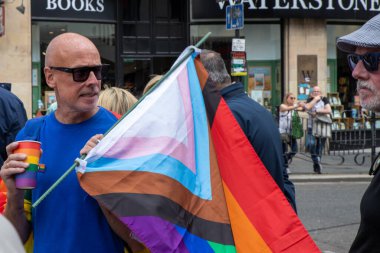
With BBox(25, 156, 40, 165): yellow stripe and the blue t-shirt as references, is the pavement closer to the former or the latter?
the blue t-shirt

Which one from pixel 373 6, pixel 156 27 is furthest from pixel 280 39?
pixel 156 27

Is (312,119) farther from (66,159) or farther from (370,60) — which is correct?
(370,60)

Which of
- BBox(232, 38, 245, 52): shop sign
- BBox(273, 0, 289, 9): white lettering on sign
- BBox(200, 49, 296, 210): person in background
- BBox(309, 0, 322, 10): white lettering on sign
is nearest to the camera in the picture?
BBox(200, 49, 296, 210): person in background

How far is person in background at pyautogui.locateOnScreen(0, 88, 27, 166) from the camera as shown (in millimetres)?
5539

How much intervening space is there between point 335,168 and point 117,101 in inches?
533

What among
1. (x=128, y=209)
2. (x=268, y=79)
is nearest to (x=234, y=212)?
(x=128, y=209)

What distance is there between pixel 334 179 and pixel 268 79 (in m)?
6.01

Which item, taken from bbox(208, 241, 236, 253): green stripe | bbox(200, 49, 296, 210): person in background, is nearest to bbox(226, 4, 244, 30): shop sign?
bbox(200, 49, 296, 210): person in background

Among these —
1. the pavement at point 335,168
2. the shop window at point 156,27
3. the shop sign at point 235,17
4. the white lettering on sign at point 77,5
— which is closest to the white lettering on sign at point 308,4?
the shop window at point 156,27

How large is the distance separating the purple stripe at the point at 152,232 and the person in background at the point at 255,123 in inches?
52.6

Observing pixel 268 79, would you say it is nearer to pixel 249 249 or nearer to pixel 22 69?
pixel 22 69

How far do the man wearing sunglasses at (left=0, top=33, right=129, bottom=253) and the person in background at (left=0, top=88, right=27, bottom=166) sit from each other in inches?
80.7

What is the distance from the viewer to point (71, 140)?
11.2ft

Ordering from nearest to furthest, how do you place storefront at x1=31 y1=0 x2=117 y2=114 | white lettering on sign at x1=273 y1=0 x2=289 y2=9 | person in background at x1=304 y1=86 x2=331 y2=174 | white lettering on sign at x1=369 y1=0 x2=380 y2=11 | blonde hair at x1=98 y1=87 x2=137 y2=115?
blonde hair at x1=98 y1=87 x2=137 y2=115, person in background at x1=304 y1=86 x2=331 y2=174, storefront at x1=31 y1=0 x2=117 y2=114, white lettering on sign at x1=273 y1=0 x2=289 y2=9, white lettering on sign at x1=369 y1=0 x2=380 y2=11
